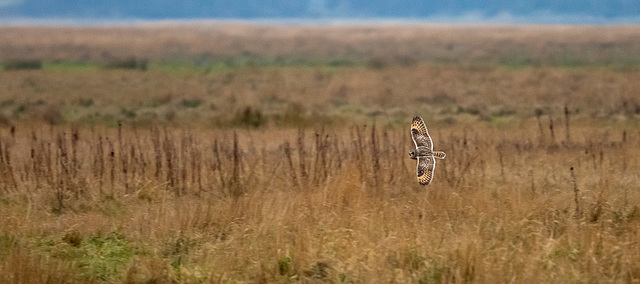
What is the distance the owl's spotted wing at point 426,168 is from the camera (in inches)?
267

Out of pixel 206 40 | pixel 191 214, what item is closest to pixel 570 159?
pixel 191 214

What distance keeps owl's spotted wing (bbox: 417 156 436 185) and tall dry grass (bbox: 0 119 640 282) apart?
415 mm

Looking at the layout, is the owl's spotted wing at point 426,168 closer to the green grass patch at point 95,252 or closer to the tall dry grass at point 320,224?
the tall dry grass at point 320,224

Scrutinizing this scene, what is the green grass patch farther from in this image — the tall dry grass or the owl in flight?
the owl in flight

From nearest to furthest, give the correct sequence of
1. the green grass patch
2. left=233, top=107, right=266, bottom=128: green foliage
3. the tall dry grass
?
the tall dry grass, the green grass patch, left=233, top=107, right=266, bottom=128: green foliage

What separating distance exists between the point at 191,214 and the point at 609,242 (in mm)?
3565

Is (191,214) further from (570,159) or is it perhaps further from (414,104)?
(414,104)

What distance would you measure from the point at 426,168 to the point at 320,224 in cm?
105

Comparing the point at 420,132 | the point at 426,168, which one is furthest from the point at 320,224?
the point at 420,132

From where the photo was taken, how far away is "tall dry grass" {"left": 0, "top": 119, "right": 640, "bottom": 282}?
19.7ft

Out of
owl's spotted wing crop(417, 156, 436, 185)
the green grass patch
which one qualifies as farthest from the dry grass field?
owl's spotted wing crop(417, 156, 436, 185)

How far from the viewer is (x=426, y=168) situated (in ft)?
22.3

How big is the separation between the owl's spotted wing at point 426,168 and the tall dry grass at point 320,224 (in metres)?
0.42

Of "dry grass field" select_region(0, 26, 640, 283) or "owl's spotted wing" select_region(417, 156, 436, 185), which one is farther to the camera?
"owl's spotted wing" select_region(417, 156, 436, 185)
